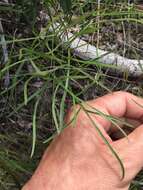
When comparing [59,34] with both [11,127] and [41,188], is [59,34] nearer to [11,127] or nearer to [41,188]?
[11,127]

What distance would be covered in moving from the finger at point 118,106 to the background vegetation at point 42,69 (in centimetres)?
5

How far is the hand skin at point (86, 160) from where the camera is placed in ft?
4.72

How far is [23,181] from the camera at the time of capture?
1724 millimetres

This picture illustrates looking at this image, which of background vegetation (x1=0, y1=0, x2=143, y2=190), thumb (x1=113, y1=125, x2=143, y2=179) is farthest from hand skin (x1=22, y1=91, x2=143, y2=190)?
background vegetation (x1=0, y1=0, x2=143, y2=190)

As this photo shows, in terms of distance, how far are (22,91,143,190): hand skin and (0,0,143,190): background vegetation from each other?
0.36 feet

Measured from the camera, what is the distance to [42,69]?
1.80 m

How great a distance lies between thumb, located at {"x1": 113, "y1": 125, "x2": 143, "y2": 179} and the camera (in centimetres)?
144

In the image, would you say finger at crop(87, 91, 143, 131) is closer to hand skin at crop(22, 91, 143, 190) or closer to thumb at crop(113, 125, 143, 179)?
hand skin at crop(22, 91, 143, 190)

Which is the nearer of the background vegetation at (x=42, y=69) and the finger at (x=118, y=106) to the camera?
the finger at (x=118, y=106)

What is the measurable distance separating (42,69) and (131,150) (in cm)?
48

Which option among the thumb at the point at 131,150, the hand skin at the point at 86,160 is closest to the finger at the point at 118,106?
the hand skin at the point at 86,160

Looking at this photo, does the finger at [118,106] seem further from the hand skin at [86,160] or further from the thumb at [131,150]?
the thumb at [131,150]

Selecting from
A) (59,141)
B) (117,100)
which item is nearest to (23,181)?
(59,141)

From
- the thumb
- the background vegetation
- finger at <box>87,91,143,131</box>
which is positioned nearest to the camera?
the thumb
